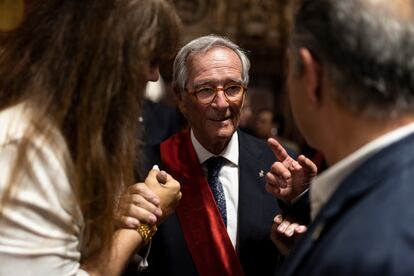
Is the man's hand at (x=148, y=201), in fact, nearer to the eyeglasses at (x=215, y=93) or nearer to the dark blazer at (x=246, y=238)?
the dark blazer at (x=246, y=238)

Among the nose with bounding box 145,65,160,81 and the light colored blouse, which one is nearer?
the light colored blouse

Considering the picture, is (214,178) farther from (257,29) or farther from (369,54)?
(257,29)

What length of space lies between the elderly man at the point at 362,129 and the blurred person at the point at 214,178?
3.01 feet

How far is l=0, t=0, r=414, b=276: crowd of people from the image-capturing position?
118 cm

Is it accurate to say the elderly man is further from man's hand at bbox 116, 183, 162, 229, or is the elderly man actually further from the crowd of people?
man's hand at bbox 116, 183, 162, 229

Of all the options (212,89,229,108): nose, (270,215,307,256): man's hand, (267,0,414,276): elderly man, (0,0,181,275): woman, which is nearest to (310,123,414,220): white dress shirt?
(267,0,414,276): elderly man

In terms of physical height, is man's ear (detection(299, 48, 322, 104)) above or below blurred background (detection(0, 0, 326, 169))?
above

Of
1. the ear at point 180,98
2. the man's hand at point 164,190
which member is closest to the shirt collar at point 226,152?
the ear at point 180,98

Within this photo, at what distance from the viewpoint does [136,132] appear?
1486 mm

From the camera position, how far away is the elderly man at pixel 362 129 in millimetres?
1126

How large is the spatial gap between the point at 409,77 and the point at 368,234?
0.97ft

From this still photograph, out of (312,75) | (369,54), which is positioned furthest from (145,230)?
(369,54)

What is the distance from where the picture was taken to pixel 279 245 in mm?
1982

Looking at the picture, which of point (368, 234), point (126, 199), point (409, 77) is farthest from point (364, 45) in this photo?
point (126, 199)
